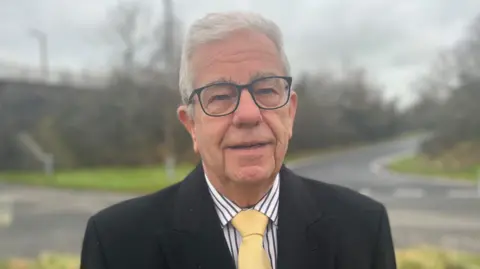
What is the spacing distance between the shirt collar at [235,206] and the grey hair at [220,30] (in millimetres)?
312

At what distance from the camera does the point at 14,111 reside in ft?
79.0

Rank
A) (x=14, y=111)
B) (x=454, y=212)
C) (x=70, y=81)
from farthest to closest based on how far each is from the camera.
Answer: (x=70, y=81)
(x=14, y=111)
(x=454, y=212)

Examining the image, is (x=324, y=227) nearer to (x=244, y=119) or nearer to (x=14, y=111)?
(x=244, y=119)

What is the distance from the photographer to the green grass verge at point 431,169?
18628mm

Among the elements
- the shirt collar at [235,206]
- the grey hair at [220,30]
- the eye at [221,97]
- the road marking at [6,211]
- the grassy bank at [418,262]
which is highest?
the grey hair at [220,30]

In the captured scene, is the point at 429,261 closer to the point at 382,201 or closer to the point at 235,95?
the point at 235,95

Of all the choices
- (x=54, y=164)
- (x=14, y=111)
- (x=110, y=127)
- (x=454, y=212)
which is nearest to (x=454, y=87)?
(x=454, y=212)

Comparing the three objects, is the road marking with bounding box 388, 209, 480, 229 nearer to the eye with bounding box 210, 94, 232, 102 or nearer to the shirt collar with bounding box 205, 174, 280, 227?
the shirt collar with bounding box 205, 174, 280, 227

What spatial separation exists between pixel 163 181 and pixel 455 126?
15390mm

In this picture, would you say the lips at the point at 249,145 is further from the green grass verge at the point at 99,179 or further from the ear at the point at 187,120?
the green grass verge at the point at 99,179

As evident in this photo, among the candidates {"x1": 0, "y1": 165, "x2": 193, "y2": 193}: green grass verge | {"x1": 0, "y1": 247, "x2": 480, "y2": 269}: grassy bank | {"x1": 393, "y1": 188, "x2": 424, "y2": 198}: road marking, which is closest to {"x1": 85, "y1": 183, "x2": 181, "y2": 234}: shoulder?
{"x1": 0, "y1": 247, "x2": 480, "y2": 269}: grassy bank

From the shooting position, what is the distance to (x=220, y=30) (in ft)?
4.54

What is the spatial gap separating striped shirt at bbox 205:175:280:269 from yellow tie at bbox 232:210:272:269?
3 centimetres

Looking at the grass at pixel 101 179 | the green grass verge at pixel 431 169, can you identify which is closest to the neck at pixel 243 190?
the grass at pixel 101 179
